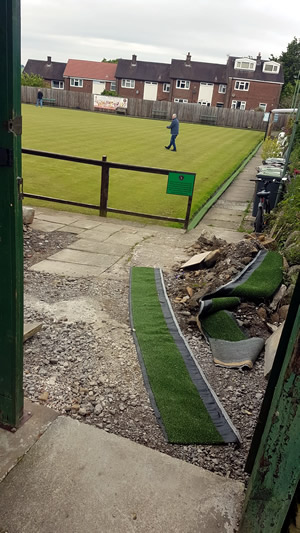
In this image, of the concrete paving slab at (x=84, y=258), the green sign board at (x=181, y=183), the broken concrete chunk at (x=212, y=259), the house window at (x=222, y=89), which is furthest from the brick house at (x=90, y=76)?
the broken concrete chunk at (x=212, y=259)

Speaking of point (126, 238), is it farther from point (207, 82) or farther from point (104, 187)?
point (207, 82)

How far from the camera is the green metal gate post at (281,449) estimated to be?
1.48 meters

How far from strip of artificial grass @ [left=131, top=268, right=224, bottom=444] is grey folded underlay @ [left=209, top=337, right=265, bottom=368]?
0.35m

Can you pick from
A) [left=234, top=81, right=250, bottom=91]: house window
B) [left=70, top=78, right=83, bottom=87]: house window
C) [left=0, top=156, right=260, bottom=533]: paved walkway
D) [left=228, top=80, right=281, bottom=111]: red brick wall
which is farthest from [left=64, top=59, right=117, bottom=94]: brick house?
[left=0, top=156, right=260, bottom=533]: paved walkway

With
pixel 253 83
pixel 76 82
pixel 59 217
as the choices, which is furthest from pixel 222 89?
pixel 59 217

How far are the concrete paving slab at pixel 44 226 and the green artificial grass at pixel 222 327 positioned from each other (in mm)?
3838

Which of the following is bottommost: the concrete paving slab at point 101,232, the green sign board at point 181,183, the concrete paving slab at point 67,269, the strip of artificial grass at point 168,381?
the concrete paving slab at point 101,232

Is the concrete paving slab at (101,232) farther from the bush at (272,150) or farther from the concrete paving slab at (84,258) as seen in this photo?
the bush at (272,150)

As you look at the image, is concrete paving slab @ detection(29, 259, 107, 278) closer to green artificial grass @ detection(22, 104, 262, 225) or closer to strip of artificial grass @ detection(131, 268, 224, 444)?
strip of artificial grass @ detection(131, 268, 224, 444)

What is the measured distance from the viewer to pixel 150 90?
60.5m

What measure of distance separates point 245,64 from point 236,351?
61690mm

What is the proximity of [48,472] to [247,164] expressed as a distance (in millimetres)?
17985

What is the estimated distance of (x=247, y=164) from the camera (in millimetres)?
18469

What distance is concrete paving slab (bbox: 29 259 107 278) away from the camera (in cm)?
525
